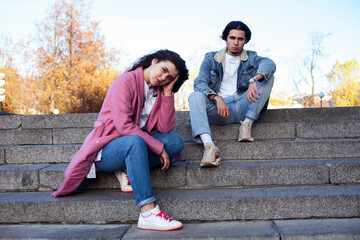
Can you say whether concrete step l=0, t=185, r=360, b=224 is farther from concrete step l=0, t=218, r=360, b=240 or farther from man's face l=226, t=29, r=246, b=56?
man's face l=226, t=29, r=246, b=56

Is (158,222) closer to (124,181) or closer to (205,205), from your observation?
(205,205)

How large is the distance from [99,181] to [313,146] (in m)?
2.14

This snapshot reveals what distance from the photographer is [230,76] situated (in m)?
3.58

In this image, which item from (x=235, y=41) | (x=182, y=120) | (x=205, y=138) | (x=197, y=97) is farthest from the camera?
(x=182, y=120)

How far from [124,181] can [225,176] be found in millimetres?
901

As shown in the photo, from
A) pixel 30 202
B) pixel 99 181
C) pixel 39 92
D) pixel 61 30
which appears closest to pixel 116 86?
pixel 99 181

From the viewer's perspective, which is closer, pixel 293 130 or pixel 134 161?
pixel 134 161

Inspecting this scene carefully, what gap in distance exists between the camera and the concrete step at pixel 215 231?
6.51 feet

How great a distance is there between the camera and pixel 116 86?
2.38 meters

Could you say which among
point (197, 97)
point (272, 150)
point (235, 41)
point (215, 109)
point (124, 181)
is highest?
point (235, 41)

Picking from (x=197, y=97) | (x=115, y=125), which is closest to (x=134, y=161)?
(x=115, y=125)

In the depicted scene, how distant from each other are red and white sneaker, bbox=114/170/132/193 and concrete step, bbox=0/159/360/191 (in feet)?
0.43

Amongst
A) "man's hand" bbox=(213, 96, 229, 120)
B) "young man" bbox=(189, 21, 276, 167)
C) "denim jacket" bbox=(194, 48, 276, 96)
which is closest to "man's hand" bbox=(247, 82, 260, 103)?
"young man" bbox=(189, 21, 276, 167)

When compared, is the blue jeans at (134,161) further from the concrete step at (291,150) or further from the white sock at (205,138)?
the concrete step at (291,150)
